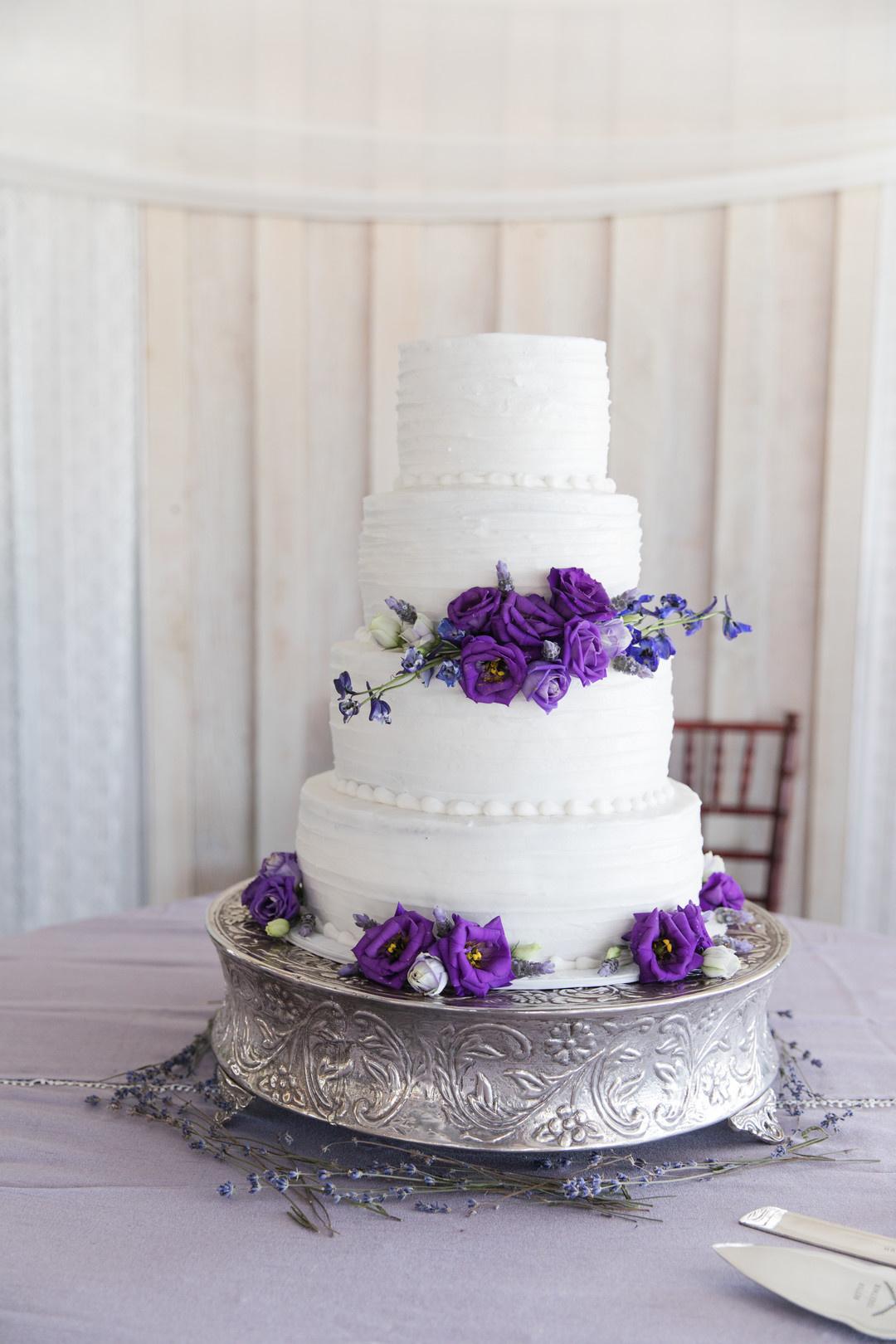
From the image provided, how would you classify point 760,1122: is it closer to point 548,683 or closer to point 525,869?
point 525,869

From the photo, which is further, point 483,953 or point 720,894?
point 720,894

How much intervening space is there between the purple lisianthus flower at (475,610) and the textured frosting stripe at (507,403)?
0.25 meters

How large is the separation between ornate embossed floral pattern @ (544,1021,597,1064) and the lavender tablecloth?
0.20 m

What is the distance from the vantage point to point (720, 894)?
7.09ft

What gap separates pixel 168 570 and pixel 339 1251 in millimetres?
2983

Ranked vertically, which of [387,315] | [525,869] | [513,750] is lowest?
[525,869]

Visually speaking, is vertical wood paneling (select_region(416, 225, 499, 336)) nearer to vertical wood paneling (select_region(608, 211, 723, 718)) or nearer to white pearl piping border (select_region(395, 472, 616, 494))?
vertical wood paneling (select_region(608, 211, 723, 718))

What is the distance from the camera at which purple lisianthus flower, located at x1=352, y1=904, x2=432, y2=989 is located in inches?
68.6

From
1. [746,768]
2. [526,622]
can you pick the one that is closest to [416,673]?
[526,622]

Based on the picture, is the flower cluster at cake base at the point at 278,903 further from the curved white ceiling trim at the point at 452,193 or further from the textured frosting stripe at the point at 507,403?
the curved white ceiling trim at the point at 452,193

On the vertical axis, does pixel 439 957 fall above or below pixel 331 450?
below

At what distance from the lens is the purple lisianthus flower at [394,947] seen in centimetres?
174

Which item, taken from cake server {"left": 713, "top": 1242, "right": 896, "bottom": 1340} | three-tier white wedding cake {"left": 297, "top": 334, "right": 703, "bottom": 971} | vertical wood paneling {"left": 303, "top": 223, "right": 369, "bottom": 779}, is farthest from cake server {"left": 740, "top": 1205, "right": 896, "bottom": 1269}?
vertical wood paneling {"left": 303, "top": 223, "right": 369, "bottom": 779}

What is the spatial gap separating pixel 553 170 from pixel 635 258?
1.28ft
